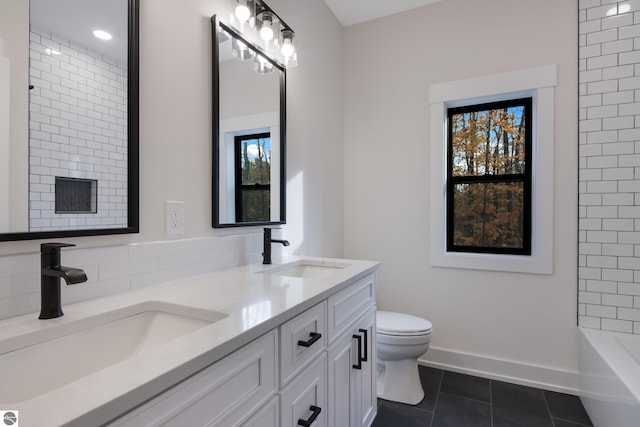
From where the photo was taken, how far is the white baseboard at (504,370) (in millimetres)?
2111

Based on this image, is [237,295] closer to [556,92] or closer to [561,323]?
[561,323]

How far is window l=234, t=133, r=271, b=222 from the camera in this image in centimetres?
160

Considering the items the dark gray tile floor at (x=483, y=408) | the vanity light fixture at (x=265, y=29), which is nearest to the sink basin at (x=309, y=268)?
the dark gray tile floor at (x=483, y=408)

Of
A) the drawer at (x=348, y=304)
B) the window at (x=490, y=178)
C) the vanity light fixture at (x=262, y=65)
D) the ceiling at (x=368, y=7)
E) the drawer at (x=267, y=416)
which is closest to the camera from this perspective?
the drawer at (x=267, y=416)

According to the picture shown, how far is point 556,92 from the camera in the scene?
2123mm

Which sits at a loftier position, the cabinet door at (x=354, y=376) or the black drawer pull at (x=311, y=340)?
the black drawer pull at (x=311, y=340)

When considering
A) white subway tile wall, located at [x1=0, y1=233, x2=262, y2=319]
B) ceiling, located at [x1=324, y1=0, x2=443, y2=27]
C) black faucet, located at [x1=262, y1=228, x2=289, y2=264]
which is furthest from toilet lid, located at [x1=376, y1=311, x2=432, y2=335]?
ceiling, located at [x1=324, y1=0, x2=443, y2=27]

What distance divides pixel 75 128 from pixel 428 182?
2.16 meters

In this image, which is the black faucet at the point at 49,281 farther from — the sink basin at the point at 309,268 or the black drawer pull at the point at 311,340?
the sink basin at the point at 309,268

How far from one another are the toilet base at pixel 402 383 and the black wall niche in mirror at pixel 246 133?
1.15 meters

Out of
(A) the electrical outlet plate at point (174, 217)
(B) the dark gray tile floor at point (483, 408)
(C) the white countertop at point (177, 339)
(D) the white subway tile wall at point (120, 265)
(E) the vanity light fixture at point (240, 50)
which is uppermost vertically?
(E) the vanity light fixture at point (240, 50)

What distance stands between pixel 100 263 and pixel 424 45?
2543 mm

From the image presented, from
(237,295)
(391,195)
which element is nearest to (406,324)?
(391,195)

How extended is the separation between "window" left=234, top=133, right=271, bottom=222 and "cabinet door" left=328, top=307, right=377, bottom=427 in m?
0.75
